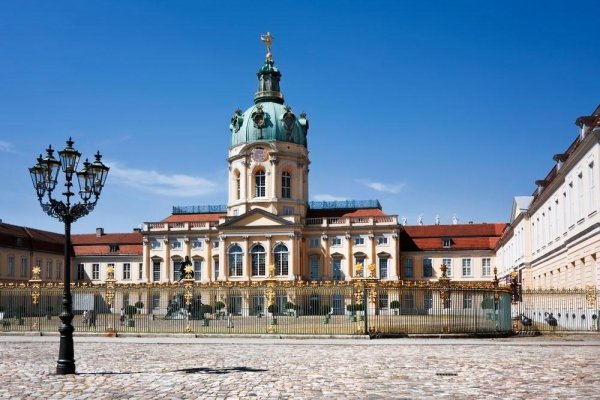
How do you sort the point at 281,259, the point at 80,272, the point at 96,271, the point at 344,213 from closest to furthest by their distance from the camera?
the point at 281,259
the point at 344,213
the point at 80,272
the point at 96,271

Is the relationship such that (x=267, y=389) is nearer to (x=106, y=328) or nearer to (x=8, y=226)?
(x=106, y=328)

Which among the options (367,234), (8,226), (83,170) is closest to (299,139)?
(367,234)

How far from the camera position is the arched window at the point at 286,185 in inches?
3369

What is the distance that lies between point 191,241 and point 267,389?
72.8 metres

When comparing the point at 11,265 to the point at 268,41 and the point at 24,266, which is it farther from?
the point at 268,41

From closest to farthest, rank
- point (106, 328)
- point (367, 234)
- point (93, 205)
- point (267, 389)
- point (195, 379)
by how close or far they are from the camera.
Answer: point (267, 389), point (195, 379), point (93, 205), point (106, 328), point (367, 234)

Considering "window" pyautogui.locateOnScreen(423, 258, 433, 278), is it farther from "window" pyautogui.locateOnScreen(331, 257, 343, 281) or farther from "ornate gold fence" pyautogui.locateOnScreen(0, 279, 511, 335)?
"ornate gold fence" pyautogui.locateOnScreen(0, 279, 511, 335)

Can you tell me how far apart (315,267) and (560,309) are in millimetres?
48709

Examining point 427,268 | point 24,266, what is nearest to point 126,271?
point 24,266

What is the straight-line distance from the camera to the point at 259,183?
85.1 meters

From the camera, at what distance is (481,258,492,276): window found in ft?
286

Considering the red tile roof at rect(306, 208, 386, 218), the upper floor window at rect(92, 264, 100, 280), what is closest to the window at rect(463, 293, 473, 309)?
the red tile roof at rect(306, 208, 386, 218)

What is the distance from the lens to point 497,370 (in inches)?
726

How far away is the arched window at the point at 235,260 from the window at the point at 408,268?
18.8 meters
